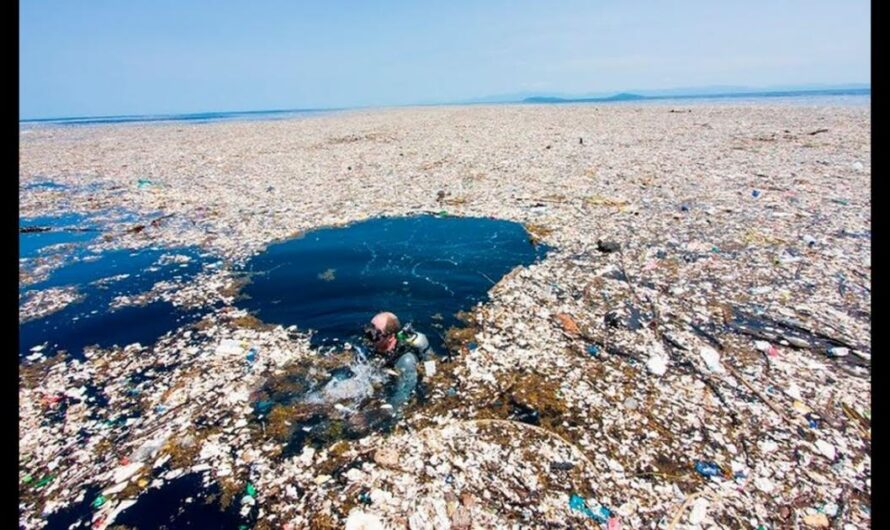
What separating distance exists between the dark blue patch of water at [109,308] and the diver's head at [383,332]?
2.70 meters

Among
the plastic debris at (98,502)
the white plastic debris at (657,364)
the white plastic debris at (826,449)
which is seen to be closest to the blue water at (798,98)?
the white plastic debris at (657,364)

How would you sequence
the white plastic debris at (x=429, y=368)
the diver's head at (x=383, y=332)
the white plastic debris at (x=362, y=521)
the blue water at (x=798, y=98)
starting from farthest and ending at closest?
the blue water at (x=798, y=98) < the diver's head at (x=383, y=332) < the white plastic debris at (x=429, y=368) < the white plastic debris at (x=362, y=521)

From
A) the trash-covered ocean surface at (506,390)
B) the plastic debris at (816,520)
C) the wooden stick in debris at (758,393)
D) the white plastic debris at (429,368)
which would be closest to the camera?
the plastic debris at (816,520)

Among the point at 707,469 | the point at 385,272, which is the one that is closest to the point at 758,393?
the point at 707,469

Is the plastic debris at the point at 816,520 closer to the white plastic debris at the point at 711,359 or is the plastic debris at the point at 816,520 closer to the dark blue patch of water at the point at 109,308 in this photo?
the white plastic debris at the point at 711,359

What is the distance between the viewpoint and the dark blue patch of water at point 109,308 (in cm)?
566

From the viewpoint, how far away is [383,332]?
5309 millimetres

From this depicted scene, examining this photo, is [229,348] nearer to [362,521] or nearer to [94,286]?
[362,521]

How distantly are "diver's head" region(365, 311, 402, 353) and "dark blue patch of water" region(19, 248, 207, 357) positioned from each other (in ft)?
8.87

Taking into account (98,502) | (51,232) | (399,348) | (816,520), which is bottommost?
(816,520)

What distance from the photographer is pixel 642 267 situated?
7133mm

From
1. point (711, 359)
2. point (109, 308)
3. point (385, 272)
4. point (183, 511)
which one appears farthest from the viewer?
point (385, 272)

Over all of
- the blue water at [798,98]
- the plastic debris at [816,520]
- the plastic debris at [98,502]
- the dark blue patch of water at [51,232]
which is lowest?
the plastic debris at [816,520]

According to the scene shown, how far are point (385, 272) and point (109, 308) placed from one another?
4.15m
